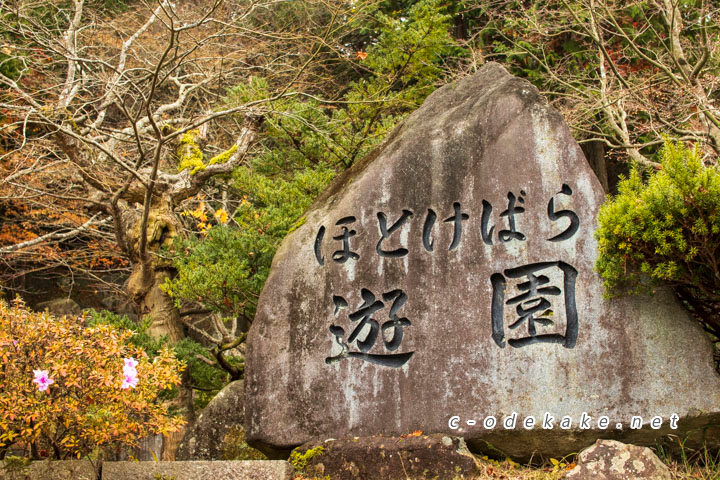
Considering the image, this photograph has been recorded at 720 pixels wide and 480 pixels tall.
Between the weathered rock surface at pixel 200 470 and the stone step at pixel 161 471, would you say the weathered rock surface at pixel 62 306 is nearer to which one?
the stone step at pixel 161 471

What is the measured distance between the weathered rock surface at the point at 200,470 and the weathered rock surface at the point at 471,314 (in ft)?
1.66

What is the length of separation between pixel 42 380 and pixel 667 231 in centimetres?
395

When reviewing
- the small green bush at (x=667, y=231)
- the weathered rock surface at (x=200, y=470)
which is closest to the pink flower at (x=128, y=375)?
the weathered rock surface at (x=200, y=470)

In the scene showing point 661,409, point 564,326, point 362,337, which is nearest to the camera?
point 661,409

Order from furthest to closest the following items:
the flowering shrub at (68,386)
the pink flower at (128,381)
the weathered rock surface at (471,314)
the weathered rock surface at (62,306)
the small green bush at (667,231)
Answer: the weathered rock surface at (62,306) < the weathered rock surface at (471,314) < the pink flower at (128,381) < the flowering shrub at (68,386) < the small green bush at (667,231)

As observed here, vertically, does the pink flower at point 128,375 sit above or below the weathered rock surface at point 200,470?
above

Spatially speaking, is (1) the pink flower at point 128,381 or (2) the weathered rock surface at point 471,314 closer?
(1) the pink flower at point 128,381

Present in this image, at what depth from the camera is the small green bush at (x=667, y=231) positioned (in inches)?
156

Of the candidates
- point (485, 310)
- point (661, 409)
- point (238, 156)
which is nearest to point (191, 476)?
point (485, 310)

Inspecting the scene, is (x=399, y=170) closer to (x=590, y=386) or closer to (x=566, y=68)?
(x=590, y=386)

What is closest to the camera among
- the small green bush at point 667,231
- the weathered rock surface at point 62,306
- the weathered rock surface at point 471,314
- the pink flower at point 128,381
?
the small green bush at point 667,231

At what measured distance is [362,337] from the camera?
5020mm

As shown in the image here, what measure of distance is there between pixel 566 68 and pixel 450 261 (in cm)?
576

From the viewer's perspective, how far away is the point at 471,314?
4840 millimetres
